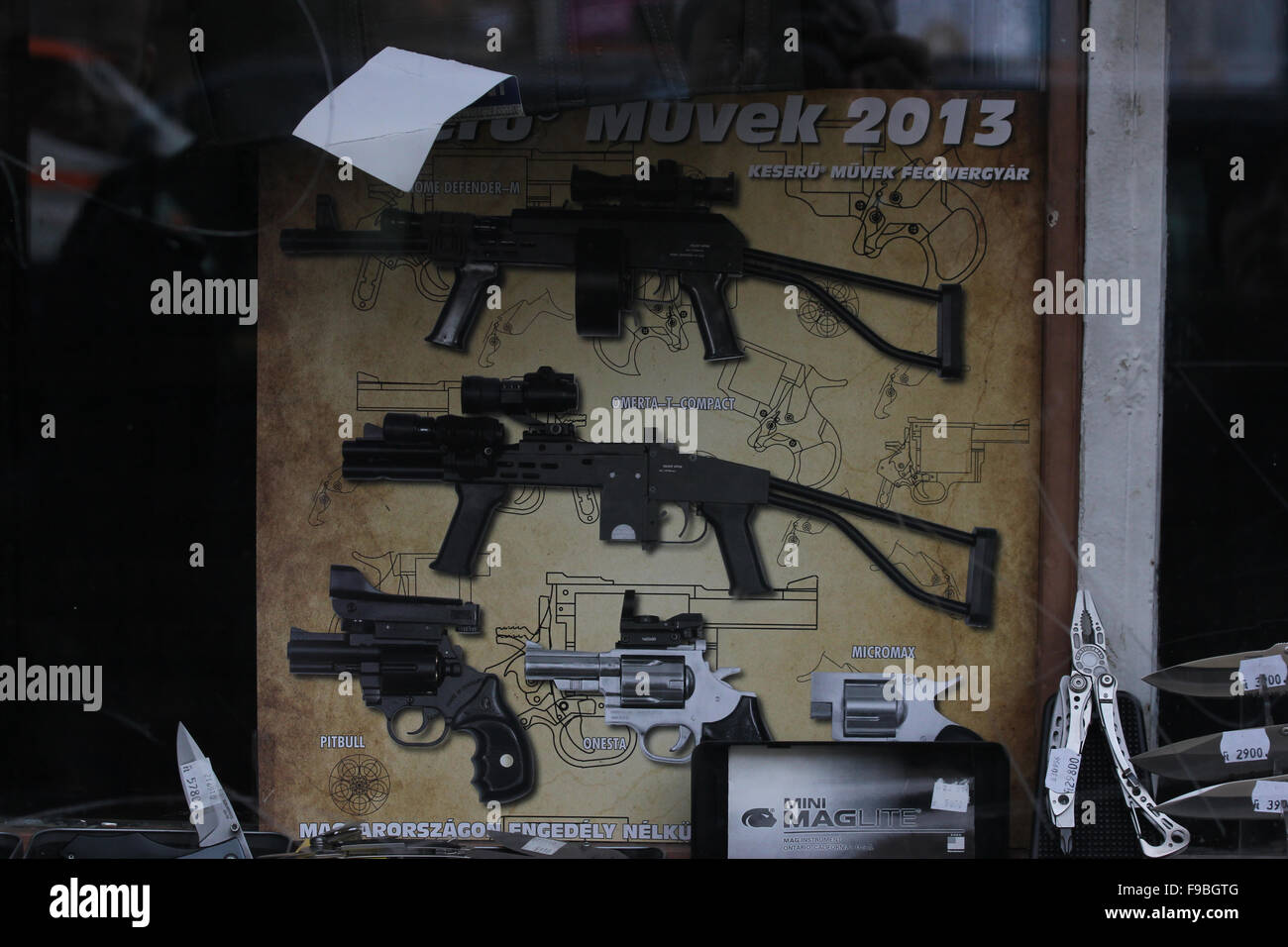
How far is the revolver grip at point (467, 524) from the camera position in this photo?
9.02 feet

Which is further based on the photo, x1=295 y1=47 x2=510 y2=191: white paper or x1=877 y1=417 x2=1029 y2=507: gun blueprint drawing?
x1=877 y1=417 x2=1029 y2=507: gun blueprint drawing

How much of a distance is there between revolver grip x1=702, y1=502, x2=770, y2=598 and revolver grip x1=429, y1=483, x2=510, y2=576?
0.64m

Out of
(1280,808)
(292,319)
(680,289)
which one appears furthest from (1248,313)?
(292,319)

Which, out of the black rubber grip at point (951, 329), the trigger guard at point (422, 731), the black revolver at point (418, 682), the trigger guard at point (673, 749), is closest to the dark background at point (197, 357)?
the black revolver at point (418, 682)

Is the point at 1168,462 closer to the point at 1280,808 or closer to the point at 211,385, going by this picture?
the point at 1280,808

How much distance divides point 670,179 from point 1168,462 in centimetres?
169

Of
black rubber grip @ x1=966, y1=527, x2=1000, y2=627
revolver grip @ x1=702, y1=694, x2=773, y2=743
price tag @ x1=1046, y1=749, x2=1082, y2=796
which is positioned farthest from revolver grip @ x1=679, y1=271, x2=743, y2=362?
price tag @ x1=1046, y1=749, x2=1082, y2=796

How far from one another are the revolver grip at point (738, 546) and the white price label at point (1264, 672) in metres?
1.41

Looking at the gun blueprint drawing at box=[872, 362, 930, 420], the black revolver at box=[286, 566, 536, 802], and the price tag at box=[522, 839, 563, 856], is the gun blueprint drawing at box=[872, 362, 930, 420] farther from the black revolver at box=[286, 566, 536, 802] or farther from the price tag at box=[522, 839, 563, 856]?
the price tag at box=[522, 839, 563, 856]

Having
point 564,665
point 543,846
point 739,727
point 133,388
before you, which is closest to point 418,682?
point 564,665

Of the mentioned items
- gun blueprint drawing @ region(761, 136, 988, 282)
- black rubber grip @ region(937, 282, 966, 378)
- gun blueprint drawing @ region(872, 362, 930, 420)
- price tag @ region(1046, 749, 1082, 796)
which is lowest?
price tag @ region(1046, 749, 1082, 796)

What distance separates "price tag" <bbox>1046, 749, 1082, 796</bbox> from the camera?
2605mm

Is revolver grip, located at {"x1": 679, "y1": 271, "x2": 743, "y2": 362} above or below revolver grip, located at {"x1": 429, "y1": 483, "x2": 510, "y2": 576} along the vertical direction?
above

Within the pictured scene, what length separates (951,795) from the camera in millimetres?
2652
